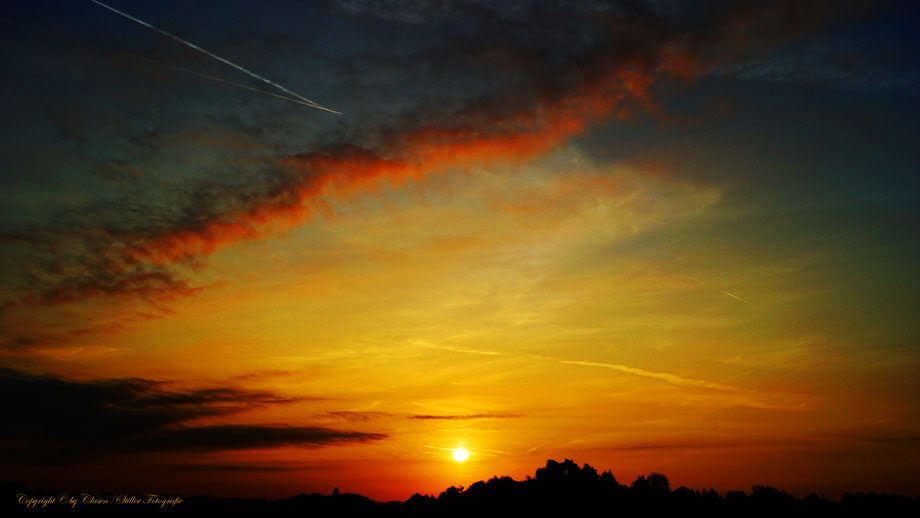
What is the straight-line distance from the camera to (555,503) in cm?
5044

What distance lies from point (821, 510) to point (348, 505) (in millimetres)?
44562

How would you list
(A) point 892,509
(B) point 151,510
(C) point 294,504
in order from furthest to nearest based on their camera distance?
(C) point 294,504 → (B) point 151,510 → (A) point 892,509

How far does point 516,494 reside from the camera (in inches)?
2178

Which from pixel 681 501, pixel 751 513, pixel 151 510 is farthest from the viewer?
pixel 151 510

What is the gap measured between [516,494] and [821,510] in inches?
1050

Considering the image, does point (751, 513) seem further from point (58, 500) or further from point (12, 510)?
point (12, 510)

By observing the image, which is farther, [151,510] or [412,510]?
[412,510]

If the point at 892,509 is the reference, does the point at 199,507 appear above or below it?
below

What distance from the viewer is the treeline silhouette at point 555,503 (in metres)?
38.8

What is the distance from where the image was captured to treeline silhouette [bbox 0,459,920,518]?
127ft

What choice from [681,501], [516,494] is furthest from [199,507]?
[681,501]

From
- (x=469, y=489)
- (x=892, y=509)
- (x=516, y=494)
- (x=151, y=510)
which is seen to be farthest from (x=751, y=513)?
(x=151, y=510)

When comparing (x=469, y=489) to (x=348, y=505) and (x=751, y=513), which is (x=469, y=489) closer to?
(x=348, y=505)

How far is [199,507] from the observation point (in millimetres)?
59062
